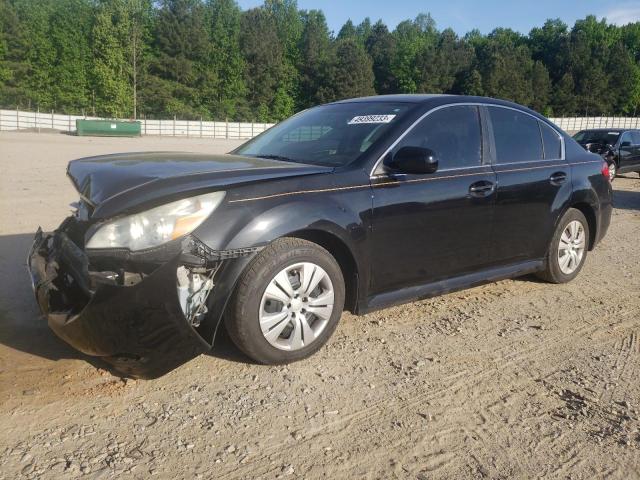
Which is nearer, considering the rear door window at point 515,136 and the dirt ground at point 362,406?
the dirt ground at point 362,406

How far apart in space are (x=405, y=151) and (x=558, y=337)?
5.65 feet

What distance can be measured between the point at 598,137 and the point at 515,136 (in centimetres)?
1385

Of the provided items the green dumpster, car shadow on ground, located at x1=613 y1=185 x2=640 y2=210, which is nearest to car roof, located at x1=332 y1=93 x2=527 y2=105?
car shadow on ground, located at x1=613 y1=185 x2=640 y2=210

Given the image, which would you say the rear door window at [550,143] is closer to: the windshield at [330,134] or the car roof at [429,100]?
the car roof at [429,100]

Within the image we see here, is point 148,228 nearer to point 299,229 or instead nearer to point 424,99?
point 299,229

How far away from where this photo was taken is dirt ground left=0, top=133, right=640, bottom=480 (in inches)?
91.9

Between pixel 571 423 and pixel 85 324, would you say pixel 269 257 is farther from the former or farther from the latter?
pixel 571 423

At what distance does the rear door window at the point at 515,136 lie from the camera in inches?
173

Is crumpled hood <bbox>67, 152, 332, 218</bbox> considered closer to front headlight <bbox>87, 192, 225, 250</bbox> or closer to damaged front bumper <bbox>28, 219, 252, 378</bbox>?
front headlight <bbox>87, 192, 225, 250</bbox>

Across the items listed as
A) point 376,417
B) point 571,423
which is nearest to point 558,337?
point 571,423

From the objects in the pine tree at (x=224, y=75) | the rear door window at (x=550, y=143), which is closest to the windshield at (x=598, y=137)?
the rear door window at (x=550, y=143)

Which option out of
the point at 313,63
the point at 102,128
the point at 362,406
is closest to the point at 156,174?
the point at 362,406

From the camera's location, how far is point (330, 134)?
4020 millimetres

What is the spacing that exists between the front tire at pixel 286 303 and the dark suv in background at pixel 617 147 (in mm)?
14885
